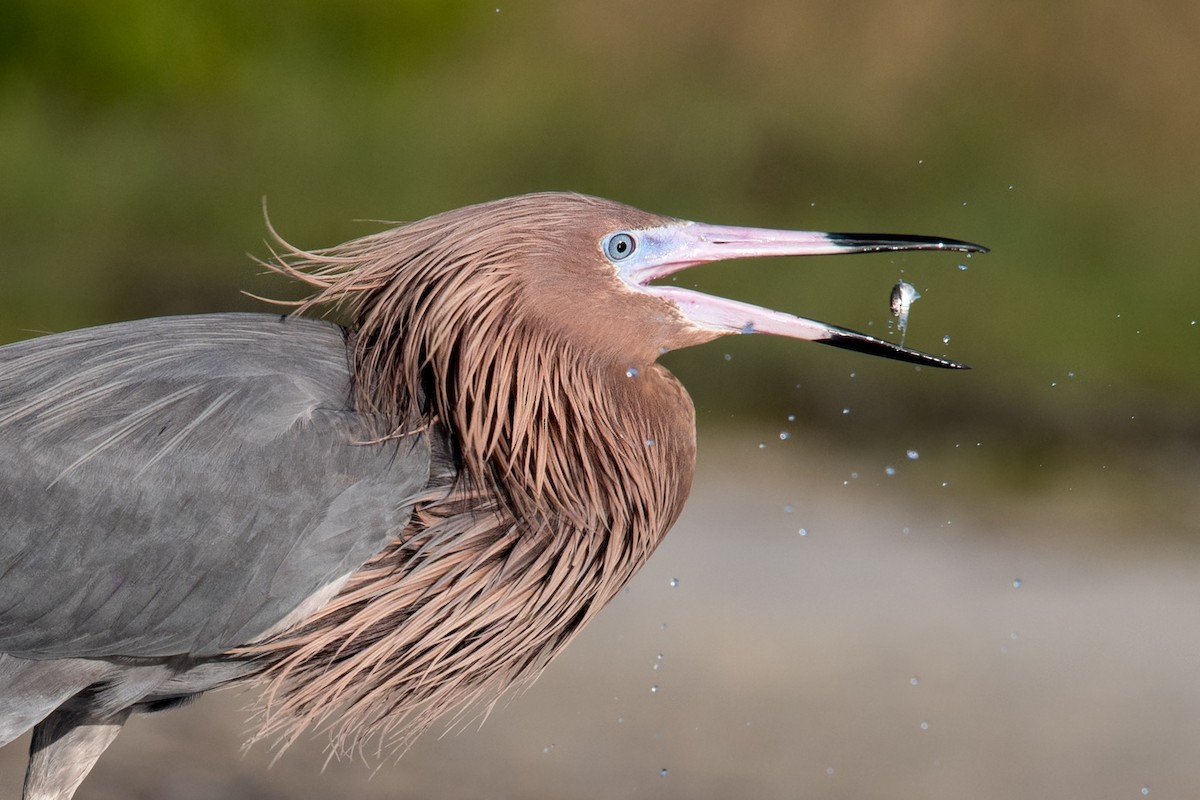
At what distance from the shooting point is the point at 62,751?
261 centimetres

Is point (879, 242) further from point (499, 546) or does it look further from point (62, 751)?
point (62, 751)

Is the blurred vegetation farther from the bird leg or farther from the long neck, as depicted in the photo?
the bird leg

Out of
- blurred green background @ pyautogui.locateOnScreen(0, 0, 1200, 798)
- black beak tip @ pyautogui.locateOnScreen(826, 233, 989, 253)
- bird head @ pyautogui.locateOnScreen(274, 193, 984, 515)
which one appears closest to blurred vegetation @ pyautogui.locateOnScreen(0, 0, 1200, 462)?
blurred green background @ pyautogui.locateOnScreen(0, 0, 1200, 798)

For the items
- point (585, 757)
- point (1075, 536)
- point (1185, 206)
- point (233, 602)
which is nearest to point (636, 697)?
point (585, 757)

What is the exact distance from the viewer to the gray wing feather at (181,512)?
89.9 inches

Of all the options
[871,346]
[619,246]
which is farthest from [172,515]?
[871,346]

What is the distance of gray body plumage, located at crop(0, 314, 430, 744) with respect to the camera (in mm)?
2285

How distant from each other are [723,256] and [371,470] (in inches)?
26.8

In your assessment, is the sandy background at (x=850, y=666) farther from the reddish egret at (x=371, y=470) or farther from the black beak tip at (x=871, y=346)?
the black beak tip at (x=871, y=346)

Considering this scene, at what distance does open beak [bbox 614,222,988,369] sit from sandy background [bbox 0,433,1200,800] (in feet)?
6.34

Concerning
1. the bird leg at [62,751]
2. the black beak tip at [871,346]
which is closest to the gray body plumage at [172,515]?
the bird leg at [62,751]

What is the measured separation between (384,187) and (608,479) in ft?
14.8

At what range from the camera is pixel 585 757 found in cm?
416

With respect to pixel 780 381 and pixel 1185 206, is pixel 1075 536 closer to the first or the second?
pixel 780 381
